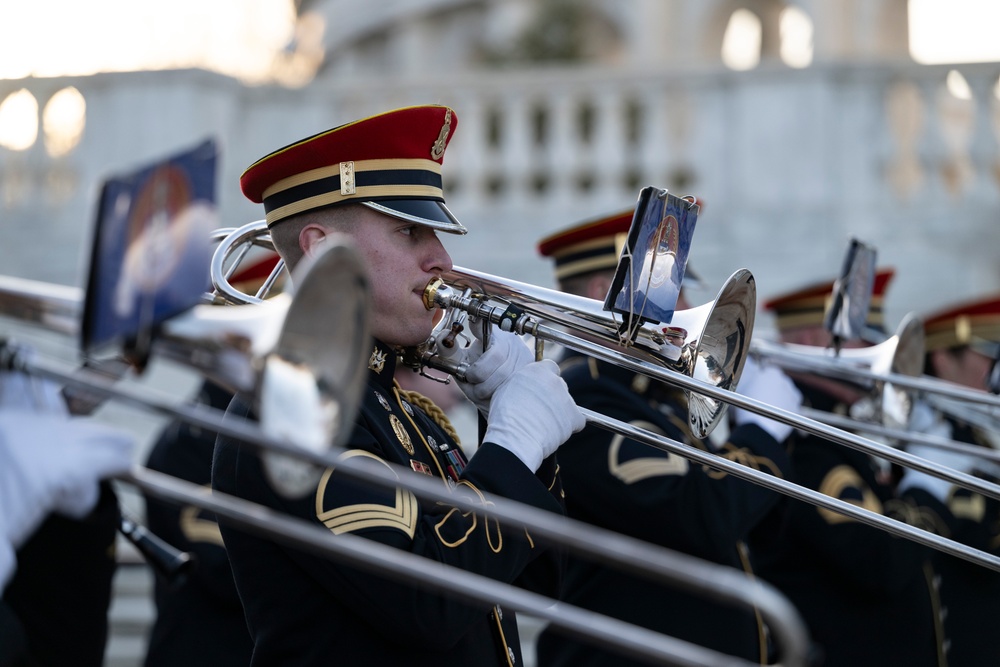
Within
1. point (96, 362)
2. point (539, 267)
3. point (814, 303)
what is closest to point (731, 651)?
point (814, 303)

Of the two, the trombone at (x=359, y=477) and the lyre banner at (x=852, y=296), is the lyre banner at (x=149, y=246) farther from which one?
the lyre banner at (x=852, y=296)

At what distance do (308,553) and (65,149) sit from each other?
6051 millimetres

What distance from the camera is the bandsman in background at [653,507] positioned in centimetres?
356

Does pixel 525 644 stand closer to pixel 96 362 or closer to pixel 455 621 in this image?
pixel 455 621

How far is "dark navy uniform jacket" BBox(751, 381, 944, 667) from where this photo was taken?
4.23 m

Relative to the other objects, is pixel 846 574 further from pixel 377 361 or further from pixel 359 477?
pixel 359 477

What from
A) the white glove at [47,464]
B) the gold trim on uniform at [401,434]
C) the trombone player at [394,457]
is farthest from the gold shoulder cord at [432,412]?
the white glove at [47,464]

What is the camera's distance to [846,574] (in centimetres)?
426

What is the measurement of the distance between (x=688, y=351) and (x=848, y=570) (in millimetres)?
1611

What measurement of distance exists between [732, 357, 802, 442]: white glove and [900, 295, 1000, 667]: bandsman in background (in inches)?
15.5

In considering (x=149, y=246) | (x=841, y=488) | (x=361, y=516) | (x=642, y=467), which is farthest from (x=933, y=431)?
(x=149, y=246)

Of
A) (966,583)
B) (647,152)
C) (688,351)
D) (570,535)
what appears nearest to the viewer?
(570,535)

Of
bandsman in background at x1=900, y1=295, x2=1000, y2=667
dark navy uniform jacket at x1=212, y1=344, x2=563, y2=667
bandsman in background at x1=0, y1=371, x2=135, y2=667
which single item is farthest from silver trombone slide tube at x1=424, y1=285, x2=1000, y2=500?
bandsman in background at x1=900, y1=295, x2=1000, y2=667

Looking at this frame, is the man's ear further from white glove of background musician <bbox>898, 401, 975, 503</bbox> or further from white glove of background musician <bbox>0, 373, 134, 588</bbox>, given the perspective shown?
white glove of background musician <bbox>898, 401, 975, 503</bbox>
